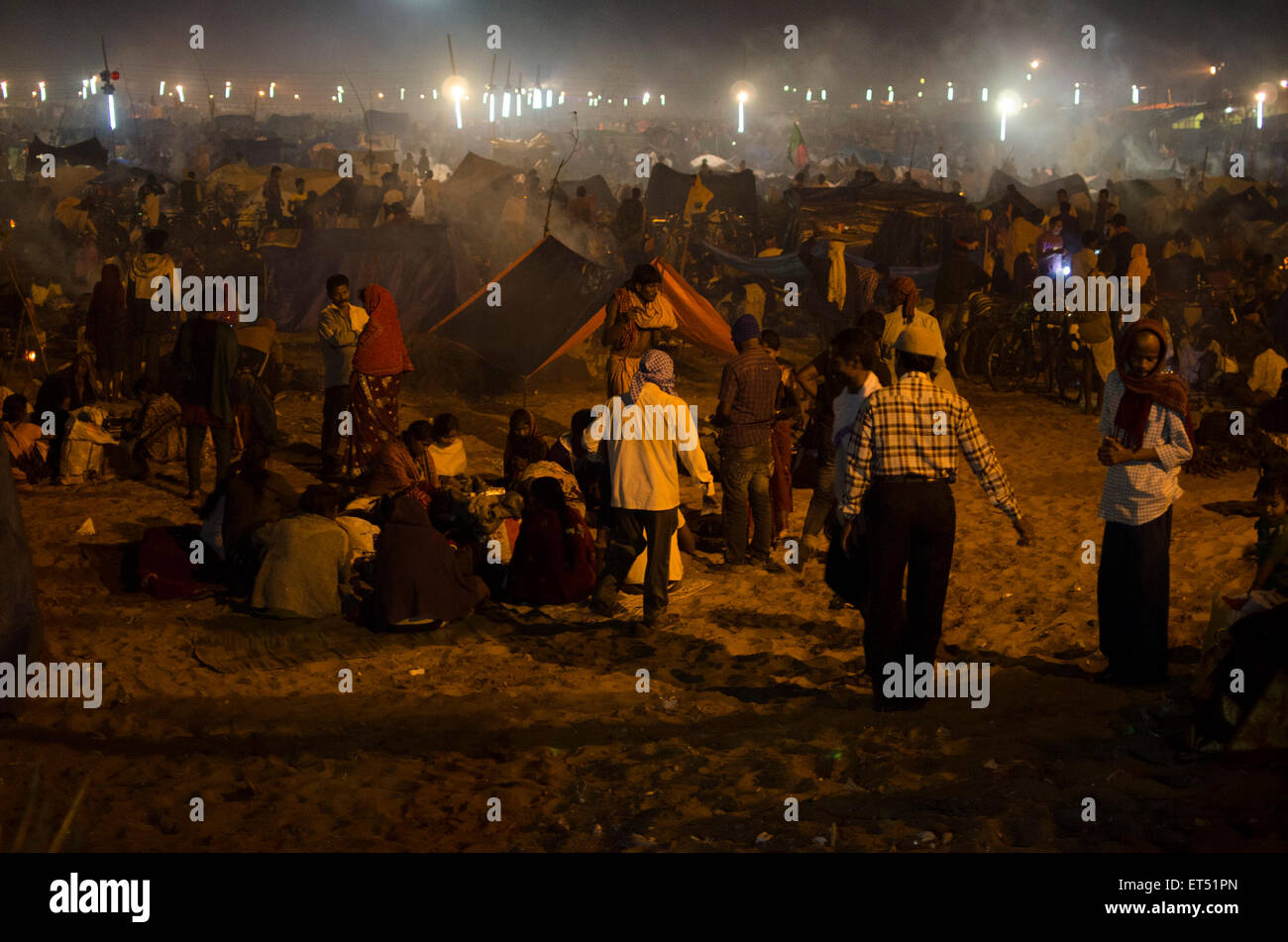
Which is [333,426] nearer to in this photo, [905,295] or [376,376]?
[376,376]

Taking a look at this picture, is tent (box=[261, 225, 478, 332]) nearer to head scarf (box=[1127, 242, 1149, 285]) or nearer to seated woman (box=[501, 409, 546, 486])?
seated woman (box=[501, 409, 546, 486])

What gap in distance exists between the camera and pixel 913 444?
4.89 metres

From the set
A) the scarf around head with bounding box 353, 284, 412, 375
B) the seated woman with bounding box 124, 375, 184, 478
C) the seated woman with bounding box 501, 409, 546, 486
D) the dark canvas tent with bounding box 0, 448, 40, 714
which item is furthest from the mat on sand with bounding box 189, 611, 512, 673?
the seated woman with bounding box 124, 375, 184, 478

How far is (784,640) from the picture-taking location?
655 centimetres

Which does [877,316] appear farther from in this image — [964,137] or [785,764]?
[964,137]

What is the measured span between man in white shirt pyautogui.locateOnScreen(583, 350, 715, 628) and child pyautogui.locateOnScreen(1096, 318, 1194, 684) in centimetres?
212

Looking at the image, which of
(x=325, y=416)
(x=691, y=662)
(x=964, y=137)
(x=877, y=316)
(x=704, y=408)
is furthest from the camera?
(x=964, y=137)

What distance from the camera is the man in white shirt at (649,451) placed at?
6281 mm

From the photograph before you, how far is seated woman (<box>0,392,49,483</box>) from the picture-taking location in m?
9.17

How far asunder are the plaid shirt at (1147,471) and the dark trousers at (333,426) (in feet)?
20.0

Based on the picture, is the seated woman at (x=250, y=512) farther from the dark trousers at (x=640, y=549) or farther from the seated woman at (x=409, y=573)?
the dark trousers at (x=640, y=549)
